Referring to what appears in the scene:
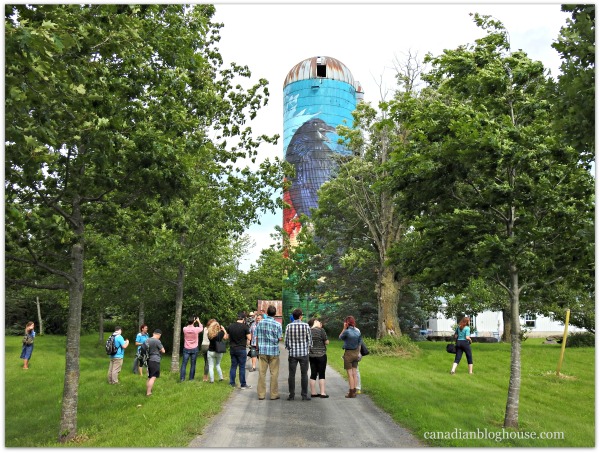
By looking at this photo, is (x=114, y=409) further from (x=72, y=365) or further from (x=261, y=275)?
(x=261, y=275)

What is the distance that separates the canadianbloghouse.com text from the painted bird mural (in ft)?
222

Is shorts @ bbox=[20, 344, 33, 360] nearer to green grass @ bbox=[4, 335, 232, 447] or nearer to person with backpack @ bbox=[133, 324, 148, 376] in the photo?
green grass @ bbox=[4, 335, 232, 447]

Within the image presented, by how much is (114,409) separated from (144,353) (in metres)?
3.51

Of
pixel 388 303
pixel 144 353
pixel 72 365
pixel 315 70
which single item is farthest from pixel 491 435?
pixel 315 70

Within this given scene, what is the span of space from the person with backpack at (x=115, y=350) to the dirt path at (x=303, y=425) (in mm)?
5157

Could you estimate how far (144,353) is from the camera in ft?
49.4

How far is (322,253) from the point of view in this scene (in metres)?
32.4

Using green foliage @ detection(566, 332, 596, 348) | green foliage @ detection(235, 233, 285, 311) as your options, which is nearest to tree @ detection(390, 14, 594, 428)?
green foliage @ detection(235, 233, 285, 311)

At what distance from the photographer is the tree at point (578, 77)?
657cm

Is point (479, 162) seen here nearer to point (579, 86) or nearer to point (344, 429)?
point (579, 86)

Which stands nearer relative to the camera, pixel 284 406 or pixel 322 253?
pixel 284 406

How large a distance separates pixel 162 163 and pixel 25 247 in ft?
9.40

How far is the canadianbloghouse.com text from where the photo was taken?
8.03m

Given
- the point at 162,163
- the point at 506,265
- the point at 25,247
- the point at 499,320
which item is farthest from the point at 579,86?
the point at 499,320
